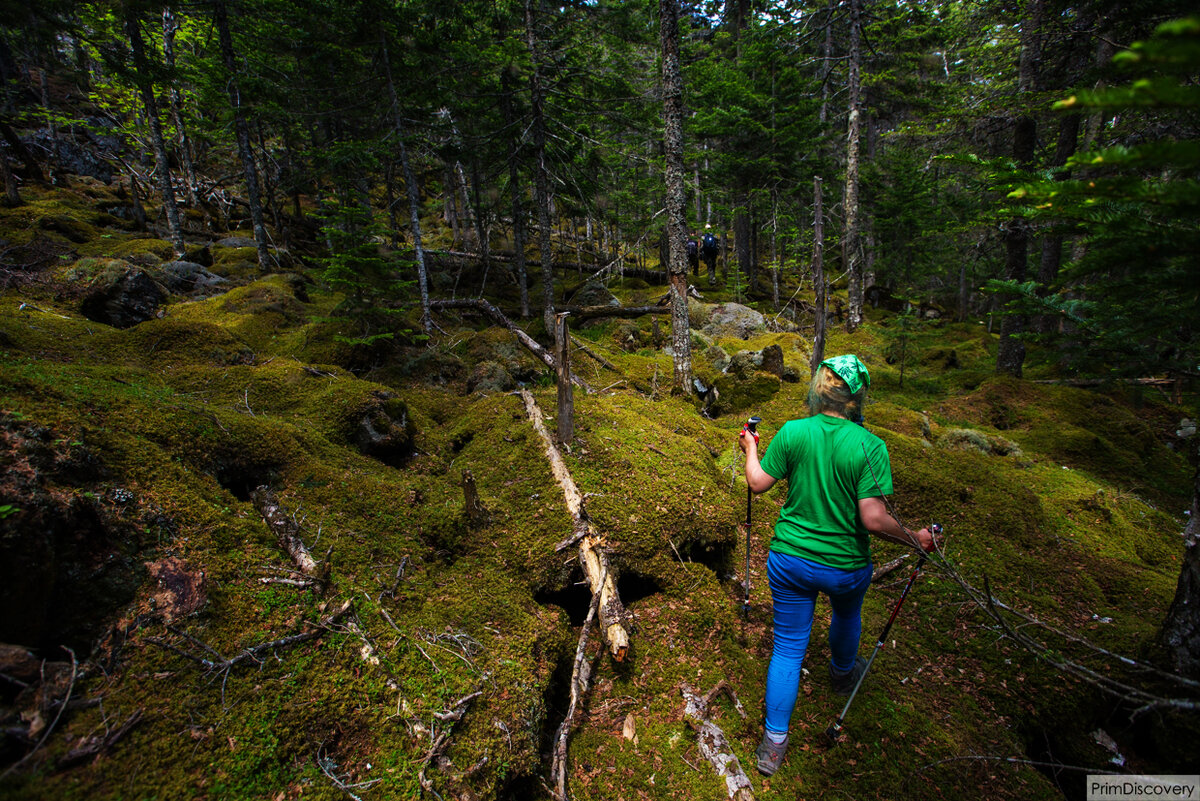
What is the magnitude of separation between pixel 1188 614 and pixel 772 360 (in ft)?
25.5

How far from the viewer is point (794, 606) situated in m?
2.94

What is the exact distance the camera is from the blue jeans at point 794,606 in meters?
2.85

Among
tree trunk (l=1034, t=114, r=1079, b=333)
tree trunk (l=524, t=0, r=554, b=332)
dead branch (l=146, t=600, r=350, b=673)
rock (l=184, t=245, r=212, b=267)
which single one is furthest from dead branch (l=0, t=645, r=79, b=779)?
rock (l=184, t=245, r=212, b=267)

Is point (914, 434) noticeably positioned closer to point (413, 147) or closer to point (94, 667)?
point (94, 667)

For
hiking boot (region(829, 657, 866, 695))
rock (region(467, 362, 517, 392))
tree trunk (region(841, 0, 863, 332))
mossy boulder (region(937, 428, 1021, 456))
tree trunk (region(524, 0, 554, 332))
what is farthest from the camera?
tree trunk (region(841, 0, 863, 332))

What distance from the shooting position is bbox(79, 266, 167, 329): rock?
7312 millimetres

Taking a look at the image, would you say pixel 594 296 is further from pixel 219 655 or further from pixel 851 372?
pixel 219 655

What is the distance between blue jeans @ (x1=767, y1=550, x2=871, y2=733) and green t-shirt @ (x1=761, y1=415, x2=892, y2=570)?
0.24 ft

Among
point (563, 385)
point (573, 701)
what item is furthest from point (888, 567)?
point (563, 385)

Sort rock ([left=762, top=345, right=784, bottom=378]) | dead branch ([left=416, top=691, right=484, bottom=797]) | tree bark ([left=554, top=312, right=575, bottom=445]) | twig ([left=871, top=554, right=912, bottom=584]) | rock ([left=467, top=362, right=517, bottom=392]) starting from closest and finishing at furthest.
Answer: dead branch ([left=416, top=691, right=484, bottom=797]) < twig ([left=871, top=554, right=912, bottom=584]) < tree bark ([left=554, top=312, right=575, bottom=445]) < rock ([left=467, top=362, right=517, bottom=392]) < rock ([left=762, top=345, right=784, bottom=378])

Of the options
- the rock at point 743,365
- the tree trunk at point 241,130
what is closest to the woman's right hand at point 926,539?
the rock at point 743,365

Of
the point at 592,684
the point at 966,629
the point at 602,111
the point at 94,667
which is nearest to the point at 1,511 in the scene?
the point at 94,667

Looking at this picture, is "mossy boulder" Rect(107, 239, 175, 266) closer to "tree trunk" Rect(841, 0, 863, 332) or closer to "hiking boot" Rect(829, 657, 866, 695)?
"hiking boot" Rect(829, 657, 866, 695)

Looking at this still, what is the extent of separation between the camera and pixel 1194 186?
145 cm
